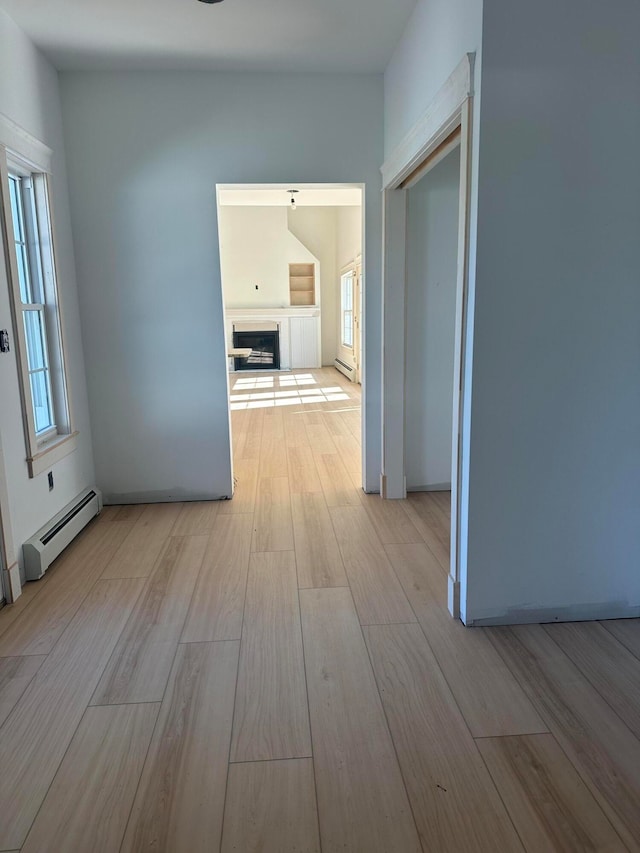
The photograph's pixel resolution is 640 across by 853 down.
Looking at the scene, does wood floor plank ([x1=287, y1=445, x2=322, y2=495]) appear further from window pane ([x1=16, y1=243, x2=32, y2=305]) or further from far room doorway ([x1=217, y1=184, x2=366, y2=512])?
far room doorway ([x1=217, y1=184, x2=366, y2=512])

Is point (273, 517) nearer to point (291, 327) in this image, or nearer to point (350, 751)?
point (350, 751)

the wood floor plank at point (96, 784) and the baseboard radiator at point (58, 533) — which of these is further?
the baseboard radiator at point (58, 533)

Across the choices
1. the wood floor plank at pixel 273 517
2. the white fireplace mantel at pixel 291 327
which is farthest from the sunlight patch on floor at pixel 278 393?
the wood floor plank at pixel 273 517

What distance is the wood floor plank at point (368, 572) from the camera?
2398 mm

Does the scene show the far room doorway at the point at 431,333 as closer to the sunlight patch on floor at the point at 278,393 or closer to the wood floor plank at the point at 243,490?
the wood floor plank at the point at 243,490

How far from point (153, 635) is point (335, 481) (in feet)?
7.15

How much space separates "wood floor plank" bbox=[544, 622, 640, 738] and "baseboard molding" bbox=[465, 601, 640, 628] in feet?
0.10

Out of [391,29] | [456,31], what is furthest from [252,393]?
[456,31]

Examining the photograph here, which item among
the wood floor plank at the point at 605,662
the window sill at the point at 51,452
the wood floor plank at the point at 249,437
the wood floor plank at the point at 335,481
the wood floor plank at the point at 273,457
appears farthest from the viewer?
the wood floor plank at the point at 249,437

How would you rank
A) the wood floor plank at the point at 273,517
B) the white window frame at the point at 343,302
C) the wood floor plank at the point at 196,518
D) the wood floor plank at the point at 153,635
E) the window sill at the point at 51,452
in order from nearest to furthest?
1. the wood floor plank at the point at 153,635
2. the window sill at the point at 51,452
3. the wood floor plank at the point at 273,517
4. the wood floor plank at the point at 196,518
5. the white window frame at the point at 343,302

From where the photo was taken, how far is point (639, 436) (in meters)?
2.21

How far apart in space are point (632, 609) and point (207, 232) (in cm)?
307

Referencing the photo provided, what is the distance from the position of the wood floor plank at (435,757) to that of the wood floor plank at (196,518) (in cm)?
153

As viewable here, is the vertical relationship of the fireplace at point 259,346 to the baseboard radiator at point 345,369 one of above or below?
above
